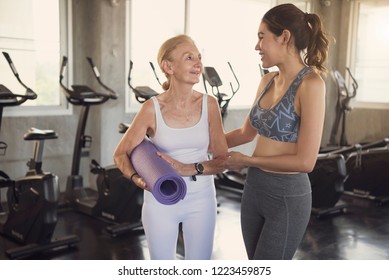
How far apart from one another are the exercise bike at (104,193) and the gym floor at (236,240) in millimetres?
87

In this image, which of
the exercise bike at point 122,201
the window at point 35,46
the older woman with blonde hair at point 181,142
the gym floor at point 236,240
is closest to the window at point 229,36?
the window at point 35,46

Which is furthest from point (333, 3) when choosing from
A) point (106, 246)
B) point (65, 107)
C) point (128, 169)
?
point (128, 169)

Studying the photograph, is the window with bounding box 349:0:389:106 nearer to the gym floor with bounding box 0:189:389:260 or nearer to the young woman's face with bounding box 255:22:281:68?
the gym floor with bounding box 0:189:389:260

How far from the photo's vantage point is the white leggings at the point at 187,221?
155cm

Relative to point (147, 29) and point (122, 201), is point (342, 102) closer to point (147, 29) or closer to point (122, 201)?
point (147, 29)

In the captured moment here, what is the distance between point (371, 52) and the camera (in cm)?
680

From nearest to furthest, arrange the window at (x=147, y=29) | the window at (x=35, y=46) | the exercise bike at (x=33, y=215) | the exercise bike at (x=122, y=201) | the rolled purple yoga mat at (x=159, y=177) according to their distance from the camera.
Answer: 1. the rolled purple yoga mat at (x=159, y=177)
2. the exercise bike at (x=33, y=215)
3. the exercise bike at (x=122, y=201)
4. the window at (x=35, y=46)
5. the window at (x=147, y=29)

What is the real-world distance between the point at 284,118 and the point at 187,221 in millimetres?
500

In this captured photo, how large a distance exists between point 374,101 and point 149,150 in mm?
6112

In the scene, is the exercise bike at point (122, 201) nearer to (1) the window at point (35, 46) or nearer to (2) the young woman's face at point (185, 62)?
(1) the window at point (35, 46)

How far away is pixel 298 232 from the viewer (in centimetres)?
154

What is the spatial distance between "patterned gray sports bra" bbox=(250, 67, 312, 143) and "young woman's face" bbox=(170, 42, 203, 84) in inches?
10.9

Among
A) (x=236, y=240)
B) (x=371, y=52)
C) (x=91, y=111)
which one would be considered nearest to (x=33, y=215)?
(x=236, y=240)

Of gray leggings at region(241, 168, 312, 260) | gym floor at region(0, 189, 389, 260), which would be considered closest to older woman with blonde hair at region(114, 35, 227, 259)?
gray leggings at region(241, 168, 312, 260)
